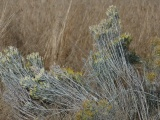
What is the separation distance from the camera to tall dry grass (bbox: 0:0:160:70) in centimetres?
500

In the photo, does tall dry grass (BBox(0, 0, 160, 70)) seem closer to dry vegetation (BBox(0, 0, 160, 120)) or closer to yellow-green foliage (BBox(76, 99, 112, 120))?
dry vegetation (BBox(0, 0, 160, 120))

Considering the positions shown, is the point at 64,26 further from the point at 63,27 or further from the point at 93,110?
the point at 93,110

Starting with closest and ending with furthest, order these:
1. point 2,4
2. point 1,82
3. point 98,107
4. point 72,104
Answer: point 98,107 < point 72,104 < point 1,82 < point 2,4

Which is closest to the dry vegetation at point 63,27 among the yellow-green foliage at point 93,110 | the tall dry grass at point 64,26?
the tall dry grass at point 64,26

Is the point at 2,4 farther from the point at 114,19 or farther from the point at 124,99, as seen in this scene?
the point at 124,99

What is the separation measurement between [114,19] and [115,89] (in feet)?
2.51

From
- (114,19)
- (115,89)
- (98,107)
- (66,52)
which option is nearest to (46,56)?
(66,52)

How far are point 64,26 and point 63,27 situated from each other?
0.02 meters

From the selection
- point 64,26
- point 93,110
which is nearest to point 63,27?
point 64,26

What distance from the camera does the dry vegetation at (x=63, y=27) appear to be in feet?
16.4

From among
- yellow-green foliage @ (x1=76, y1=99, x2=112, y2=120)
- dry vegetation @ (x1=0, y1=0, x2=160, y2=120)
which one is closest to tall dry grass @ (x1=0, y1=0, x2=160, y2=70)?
dry vegetation @ (x1=0, y1=0, x2=160, y2=120)

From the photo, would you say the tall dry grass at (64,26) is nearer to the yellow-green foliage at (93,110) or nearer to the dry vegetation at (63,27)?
the dry vegetation at (63,27)

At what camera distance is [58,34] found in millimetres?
5098

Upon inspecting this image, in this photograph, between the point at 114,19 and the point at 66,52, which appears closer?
the point at 114,19
